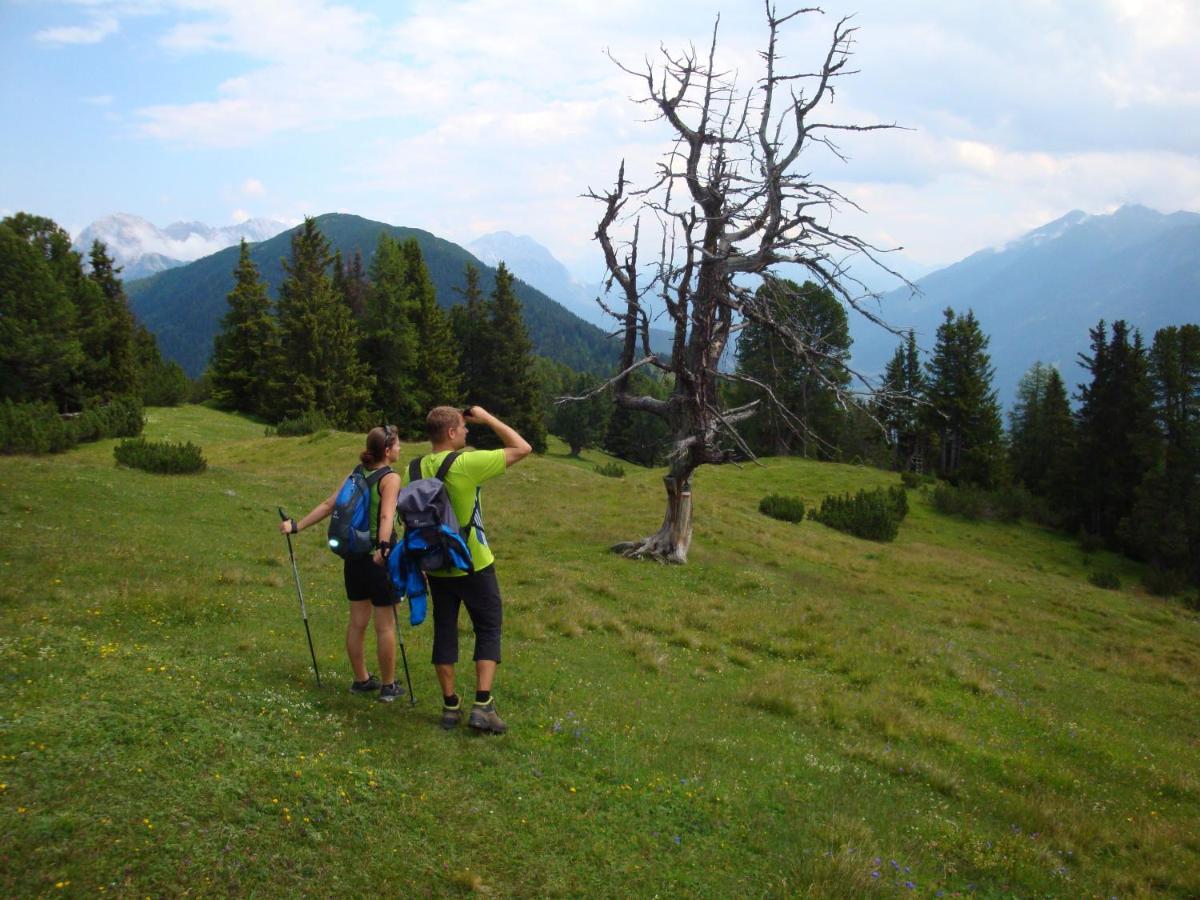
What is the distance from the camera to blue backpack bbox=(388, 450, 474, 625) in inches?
259

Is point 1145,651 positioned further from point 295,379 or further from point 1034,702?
point 295,379

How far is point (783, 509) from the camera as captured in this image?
35094mm

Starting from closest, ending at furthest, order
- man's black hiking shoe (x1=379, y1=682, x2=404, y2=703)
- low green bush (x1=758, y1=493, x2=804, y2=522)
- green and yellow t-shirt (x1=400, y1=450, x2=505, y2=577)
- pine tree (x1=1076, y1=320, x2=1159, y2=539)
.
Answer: green and yellow t-shirt (x1=400, y1=450, x2=505, y2=577)
man's black hiking shoe (x1=379, y1=682, x2=404, y2=703)
low green bush (x1=758, y1=493, x2=804, y2=522)
pine tree (x1=1076, y1=320, x2=1159, y2=539)

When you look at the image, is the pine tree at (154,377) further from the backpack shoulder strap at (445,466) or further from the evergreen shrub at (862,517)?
the backpack shoulder strap at (445,466)

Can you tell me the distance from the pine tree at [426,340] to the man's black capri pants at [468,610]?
59.1 metres

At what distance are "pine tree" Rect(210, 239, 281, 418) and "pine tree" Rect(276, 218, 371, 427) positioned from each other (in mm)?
2930

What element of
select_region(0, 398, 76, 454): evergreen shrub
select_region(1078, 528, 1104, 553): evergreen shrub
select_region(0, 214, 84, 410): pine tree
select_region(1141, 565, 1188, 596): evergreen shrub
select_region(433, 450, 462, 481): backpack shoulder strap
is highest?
select_region(0, 214, 84, 410): pine tree

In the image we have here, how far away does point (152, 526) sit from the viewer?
50.8 ft

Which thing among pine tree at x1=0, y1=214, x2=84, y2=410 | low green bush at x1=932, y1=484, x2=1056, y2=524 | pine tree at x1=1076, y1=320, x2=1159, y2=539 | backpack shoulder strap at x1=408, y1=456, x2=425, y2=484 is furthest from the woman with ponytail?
pine tree at x1=1076, y1=320, x2=1159, y2=539

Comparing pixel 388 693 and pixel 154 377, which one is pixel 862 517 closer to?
pixel 388 693

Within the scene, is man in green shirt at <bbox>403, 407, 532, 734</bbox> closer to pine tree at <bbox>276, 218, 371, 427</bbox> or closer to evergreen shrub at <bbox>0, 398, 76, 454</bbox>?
evergreen shrub at <bbox>0, 398, 76, 454</bbox>

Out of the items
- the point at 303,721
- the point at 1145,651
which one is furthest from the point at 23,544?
the point at 1145,651

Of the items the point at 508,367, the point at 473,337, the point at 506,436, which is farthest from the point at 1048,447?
the point at 506,436

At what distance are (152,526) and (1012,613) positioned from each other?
24.5m
